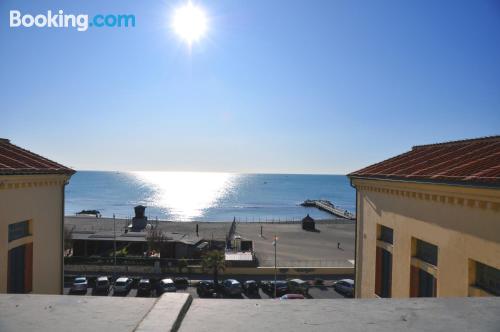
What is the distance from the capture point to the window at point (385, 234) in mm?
11525

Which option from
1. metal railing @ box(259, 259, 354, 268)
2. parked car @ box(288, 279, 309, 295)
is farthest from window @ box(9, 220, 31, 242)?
metal railing @ box(259, 259, 354, 268)

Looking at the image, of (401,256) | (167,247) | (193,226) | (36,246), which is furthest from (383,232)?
(193,226)

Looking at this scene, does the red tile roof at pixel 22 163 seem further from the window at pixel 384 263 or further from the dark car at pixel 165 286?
the dark car at pixel 165 286

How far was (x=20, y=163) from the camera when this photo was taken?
10.2 meters

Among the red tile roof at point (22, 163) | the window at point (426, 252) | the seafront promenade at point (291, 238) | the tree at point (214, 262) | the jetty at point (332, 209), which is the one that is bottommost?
the jetty at point (332, 209)

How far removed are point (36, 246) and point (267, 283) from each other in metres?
17.9

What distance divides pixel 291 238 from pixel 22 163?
41.3 m

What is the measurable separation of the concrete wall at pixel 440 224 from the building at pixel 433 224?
0.02 m

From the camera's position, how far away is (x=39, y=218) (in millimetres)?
10883

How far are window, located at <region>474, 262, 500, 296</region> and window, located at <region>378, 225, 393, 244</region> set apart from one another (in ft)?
13.1

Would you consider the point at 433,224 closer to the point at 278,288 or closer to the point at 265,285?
the point at 278,288

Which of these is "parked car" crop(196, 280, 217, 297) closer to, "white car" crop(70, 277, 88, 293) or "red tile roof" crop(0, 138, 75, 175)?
"white car" crop(70, 277, 88, 293)

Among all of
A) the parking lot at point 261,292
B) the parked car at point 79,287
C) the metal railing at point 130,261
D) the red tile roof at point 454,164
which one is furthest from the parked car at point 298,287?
the red tile roof at point 454,164

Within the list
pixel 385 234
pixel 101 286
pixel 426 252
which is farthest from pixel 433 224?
pixel 101 286
